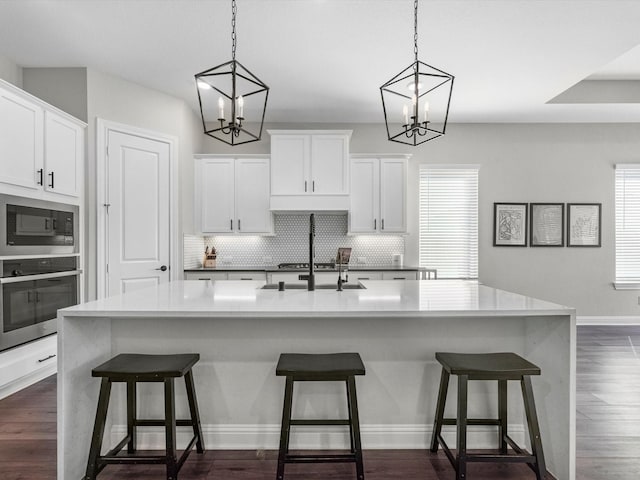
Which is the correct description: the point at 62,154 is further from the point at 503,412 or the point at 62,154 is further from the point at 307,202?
the point at 503,412

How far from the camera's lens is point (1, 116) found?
9.34 ft

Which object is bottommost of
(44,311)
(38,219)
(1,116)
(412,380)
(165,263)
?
(412,380)

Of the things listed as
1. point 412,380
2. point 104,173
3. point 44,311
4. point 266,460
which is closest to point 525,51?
point 412,380

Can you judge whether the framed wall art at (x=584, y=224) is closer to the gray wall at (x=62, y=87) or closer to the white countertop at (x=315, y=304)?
the white countertop at (x=315, y=304)

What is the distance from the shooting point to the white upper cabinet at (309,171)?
488 cm

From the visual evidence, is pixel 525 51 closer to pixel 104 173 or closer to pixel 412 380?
pixel 412 380

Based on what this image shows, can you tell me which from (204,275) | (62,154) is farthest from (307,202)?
(62,154)

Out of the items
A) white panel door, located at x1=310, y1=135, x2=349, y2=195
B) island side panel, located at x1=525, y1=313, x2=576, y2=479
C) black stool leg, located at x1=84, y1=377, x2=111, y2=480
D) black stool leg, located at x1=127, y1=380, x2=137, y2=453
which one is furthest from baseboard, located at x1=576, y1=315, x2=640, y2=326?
black stool leg, located at x1=84, y1=377, x2=111, y2=480

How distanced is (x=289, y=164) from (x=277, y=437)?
3.38 metres

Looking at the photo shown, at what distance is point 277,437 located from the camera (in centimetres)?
221

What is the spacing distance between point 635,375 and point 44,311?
5.11 meters

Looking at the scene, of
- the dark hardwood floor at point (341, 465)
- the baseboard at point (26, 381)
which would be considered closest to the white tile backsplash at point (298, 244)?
the baseboard at point (26, 381)

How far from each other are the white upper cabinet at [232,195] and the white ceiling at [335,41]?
935 mm

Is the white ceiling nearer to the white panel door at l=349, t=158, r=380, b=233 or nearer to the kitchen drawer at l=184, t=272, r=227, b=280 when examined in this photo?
the white panel door at l=349, t=158, r=380, b=233
